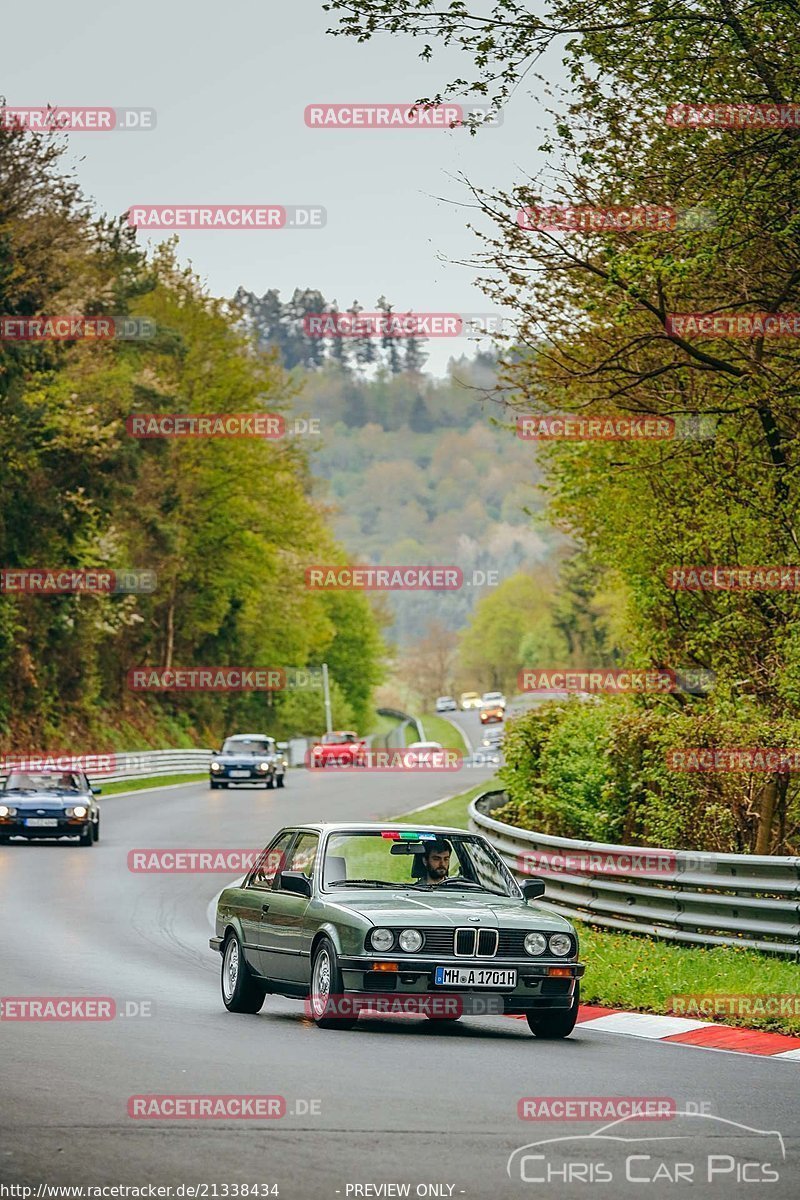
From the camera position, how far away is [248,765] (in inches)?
2076

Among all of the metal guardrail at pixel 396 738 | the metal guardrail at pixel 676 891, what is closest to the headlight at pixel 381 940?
the metal guardrail at pixel 676 891

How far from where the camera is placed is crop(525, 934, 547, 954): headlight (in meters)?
11.6

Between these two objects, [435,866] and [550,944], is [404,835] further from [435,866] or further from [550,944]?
[550,944]

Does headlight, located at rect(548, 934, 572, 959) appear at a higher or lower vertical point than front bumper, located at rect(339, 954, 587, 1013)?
higher

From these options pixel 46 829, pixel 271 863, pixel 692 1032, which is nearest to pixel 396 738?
pixel 46 829

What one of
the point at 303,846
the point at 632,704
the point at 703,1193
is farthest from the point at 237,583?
the point at 703,1193

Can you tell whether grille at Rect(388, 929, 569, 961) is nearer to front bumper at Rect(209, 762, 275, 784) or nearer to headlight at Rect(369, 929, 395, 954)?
headlight at Rect(369, 929, 395, 954)

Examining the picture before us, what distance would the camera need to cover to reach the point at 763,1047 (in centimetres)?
1145

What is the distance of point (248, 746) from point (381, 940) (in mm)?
42744

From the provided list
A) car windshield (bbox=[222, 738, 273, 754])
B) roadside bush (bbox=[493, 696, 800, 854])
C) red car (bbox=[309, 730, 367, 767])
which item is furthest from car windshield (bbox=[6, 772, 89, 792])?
red car (bbox=[309, 730, 367, 767])

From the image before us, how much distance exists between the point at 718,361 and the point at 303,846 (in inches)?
329

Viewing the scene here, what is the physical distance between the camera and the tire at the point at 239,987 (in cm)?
1294

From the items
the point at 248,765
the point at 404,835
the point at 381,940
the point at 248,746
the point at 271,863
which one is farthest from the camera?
the point at 248,746

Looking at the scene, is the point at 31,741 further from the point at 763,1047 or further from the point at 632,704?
the point at 763,1047
